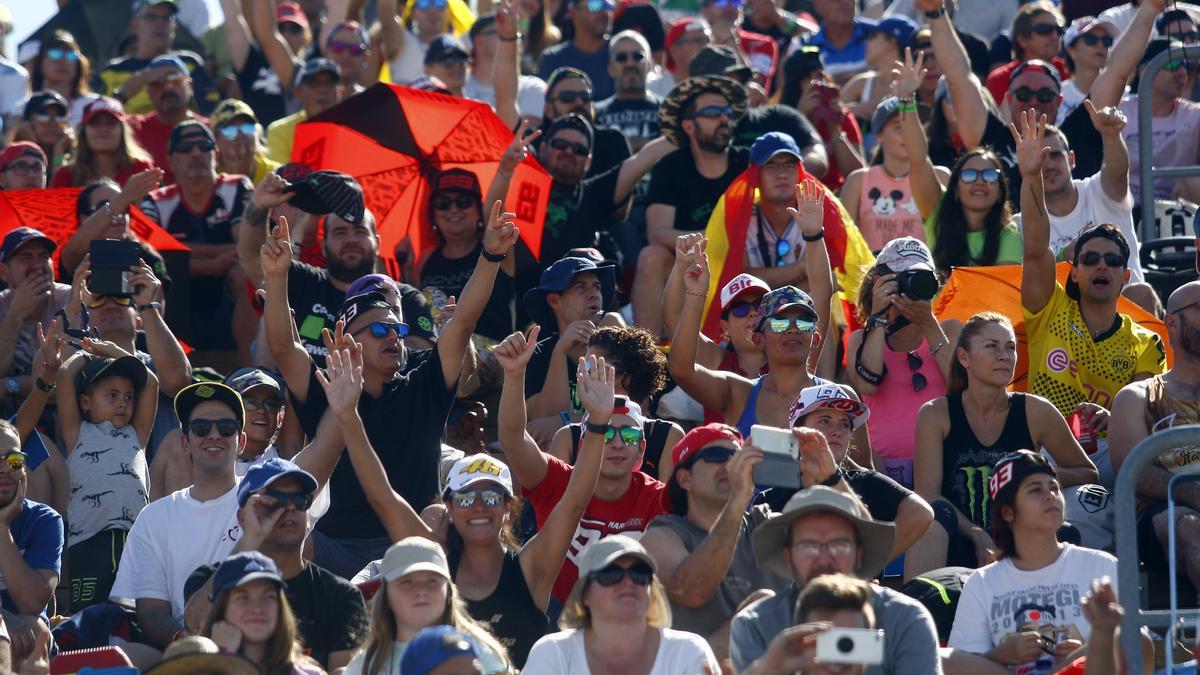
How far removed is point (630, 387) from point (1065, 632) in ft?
7.66

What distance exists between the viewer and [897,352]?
8.95 m

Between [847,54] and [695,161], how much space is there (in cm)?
375

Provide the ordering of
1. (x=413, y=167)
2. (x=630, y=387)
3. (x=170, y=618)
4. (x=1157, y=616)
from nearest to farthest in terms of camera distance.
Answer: (x=1157, y=616), (x=170, y=618), (x=630, y=387), (x=413, y=167)

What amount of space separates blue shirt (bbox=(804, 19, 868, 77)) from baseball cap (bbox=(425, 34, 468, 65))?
2.66m

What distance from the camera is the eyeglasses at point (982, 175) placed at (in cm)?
1012

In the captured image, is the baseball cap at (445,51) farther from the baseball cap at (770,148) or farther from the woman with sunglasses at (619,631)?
the woman with sunglasses at (619,631)

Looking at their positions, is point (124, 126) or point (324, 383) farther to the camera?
point (124, 126)

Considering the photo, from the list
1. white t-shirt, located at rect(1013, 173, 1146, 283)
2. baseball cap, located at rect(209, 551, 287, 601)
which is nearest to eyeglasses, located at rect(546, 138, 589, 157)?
white t-shirt, located at rect(1013, 173, 1146, 283)

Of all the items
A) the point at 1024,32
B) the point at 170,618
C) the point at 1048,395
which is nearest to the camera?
the point at 170,618

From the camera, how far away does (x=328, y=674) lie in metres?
7.22

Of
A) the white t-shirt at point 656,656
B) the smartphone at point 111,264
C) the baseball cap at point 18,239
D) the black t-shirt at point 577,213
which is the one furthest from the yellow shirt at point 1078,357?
the baseball cap at point 18,239

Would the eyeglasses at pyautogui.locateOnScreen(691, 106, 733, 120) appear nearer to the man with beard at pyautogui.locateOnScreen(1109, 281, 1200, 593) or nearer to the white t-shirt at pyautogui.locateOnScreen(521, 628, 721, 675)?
the man with beard at pyautogui.locateOnScreen(1109, 281, 1200, 593)

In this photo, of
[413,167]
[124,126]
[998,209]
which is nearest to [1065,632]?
[998,209]

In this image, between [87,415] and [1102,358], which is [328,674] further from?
[1102,358]
